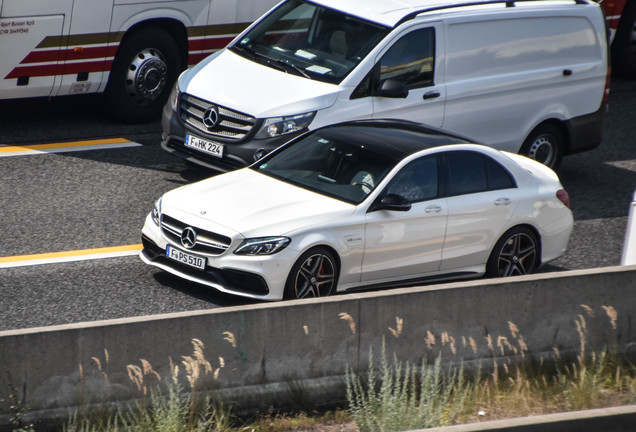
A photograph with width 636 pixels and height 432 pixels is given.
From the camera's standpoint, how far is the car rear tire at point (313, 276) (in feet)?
29.7

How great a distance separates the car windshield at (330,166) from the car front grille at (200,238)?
1051 millimetres

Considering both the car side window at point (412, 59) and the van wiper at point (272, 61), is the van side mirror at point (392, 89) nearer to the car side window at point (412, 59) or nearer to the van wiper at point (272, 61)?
the car side window at point (412, 59)

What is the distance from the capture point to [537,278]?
8312mm

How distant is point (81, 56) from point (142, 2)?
1063 mm

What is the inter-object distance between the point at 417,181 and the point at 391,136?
26.2 inches

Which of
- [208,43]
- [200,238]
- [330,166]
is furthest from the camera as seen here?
[208,43]

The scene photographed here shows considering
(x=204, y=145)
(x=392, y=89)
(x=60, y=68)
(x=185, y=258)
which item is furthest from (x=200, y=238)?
(x=60, y=68)

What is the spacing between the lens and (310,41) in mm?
12805

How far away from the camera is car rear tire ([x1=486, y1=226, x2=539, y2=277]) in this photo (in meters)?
10.3

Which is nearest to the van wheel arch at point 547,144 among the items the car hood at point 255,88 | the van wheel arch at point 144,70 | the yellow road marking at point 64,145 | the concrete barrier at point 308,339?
the car hood at point 255,88

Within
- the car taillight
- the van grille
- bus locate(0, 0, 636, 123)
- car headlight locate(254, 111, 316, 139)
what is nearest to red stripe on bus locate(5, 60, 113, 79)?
bus locate(0, 0, 636, 123)

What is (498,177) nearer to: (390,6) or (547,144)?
(390,6)

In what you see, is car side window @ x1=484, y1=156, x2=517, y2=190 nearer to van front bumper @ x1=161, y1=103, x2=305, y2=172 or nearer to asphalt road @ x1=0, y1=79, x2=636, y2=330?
asphalt road @ x1=0, y1=79, x2=636, y2=330

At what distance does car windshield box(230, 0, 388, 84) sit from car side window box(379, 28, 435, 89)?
235mm
